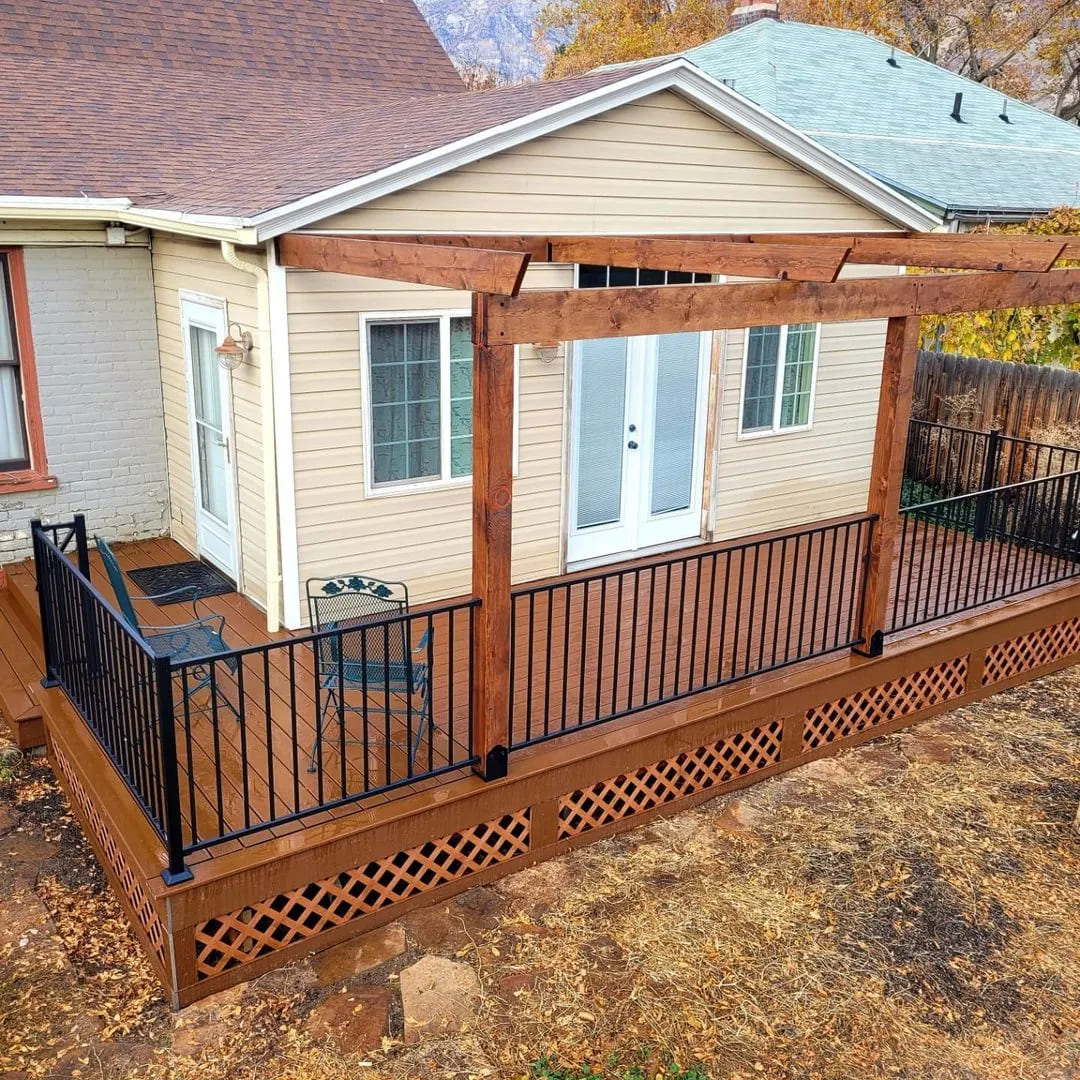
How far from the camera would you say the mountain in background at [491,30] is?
84.8 metres

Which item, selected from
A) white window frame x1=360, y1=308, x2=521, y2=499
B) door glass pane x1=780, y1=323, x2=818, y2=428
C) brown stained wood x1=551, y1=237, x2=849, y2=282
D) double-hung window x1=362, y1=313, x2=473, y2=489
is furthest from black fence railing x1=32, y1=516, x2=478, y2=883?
door glass pane x1=780, y1=323, x2=818, y2=428

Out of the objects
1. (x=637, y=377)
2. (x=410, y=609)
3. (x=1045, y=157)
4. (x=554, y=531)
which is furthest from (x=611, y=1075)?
(x=1045, y=157)

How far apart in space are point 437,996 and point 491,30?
9657cm

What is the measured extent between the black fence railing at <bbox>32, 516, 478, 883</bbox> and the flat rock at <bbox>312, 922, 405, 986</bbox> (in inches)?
23.6

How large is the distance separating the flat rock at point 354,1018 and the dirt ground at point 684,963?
1cm

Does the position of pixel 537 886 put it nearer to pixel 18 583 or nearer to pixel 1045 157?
pixel 18 583

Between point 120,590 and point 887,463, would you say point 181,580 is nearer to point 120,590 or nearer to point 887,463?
point 120,590

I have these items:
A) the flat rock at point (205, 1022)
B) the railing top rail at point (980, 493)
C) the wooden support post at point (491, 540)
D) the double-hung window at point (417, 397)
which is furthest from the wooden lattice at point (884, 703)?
the flat rock at point (205, 1022)

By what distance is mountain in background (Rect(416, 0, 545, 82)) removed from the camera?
278 feet

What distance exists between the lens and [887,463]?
586 centimetres

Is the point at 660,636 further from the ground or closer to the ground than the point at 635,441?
closer to the ground

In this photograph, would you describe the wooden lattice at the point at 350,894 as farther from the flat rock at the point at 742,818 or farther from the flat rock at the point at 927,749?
the flat rock at the point at 927,749

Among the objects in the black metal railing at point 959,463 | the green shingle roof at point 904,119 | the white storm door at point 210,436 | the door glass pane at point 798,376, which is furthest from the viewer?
the green shingle roof at point 904,119

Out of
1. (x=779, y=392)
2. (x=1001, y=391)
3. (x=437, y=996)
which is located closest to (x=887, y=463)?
(x=779, y=392)
